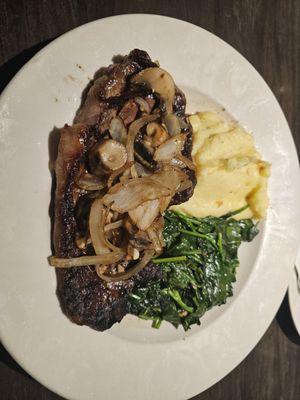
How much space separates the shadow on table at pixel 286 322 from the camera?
5258 millimetres

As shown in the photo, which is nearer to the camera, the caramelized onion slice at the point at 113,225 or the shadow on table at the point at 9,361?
the caramelized onion slice at the point at 113,225

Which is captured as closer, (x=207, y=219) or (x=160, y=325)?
(x=160, y=325)

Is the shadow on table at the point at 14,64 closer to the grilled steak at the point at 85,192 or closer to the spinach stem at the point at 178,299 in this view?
the grilled steak at the point at 85,192

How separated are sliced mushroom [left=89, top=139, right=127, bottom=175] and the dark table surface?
Result: 49.0 inches

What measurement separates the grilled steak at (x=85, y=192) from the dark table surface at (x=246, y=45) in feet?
2.72

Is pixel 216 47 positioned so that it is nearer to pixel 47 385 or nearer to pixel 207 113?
pixel 207 113

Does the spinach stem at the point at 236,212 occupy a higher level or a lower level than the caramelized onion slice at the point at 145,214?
lower

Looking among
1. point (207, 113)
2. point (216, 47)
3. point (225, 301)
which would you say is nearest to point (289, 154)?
point (207, 113)

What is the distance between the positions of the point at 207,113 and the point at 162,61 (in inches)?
25.2

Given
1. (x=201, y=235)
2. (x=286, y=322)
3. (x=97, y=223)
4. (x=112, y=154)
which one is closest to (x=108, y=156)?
(x=112, y=154)

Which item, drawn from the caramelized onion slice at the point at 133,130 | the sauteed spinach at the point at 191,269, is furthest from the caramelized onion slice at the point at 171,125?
the sauteed spinach at the point at 191,269

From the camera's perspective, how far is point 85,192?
3.94 meters

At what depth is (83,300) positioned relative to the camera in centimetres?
397

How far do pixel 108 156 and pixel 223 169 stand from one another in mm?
1322
